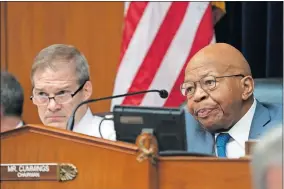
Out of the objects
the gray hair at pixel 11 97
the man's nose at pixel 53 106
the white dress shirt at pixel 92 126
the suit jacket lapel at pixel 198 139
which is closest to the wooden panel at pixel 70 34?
the gray hair at pixel 11 97

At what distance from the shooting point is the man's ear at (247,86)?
273 centimetres

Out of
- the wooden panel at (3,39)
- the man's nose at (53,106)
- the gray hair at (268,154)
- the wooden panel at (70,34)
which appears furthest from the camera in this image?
the wooden panel at (3,39)

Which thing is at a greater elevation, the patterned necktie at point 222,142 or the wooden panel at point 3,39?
the wooden panel at point 3,39

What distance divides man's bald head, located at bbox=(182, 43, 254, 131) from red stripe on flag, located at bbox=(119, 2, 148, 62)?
1.58 m

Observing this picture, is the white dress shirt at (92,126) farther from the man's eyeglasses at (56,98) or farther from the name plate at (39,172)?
the name plate at (39,172)

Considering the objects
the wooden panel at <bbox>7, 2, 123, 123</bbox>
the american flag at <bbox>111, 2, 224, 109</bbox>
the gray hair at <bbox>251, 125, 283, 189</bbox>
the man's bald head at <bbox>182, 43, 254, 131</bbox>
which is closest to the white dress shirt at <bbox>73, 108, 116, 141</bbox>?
the man's bald head at <bbox>182, 43, 254, 131</bbox>

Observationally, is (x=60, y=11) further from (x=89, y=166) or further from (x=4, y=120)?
(x=89, y=166)

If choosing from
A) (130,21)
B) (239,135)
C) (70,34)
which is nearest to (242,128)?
(239,135)

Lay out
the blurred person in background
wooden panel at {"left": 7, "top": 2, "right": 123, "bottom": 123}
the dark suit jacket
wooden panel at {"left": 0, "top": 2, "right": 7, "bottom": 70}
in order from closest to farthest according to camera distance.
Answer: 1. the dark suit jacket
2. the blurred person in background
3. wooden panel at {"left": 7, "top": 2, "right": 123, "bottom": 123}
4. wooden panel at {"left": 0, "top": 2, "right": 7, "bottom": 70}

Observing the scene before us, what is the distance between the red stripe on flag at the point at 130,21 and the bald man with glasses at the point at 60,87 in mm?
1092

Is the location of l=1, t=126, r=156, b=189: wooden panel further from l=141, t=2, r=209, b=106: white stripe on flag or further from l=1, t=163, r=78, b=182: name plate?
l=141, t=2, r=209, b=106: white stripe on flag

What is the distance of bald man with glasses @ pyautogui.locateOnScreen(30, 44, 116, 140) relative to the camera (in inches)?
124

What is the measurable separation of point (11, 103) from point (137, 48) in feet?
2.68

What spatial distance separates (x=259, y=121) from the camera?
2734 mm
